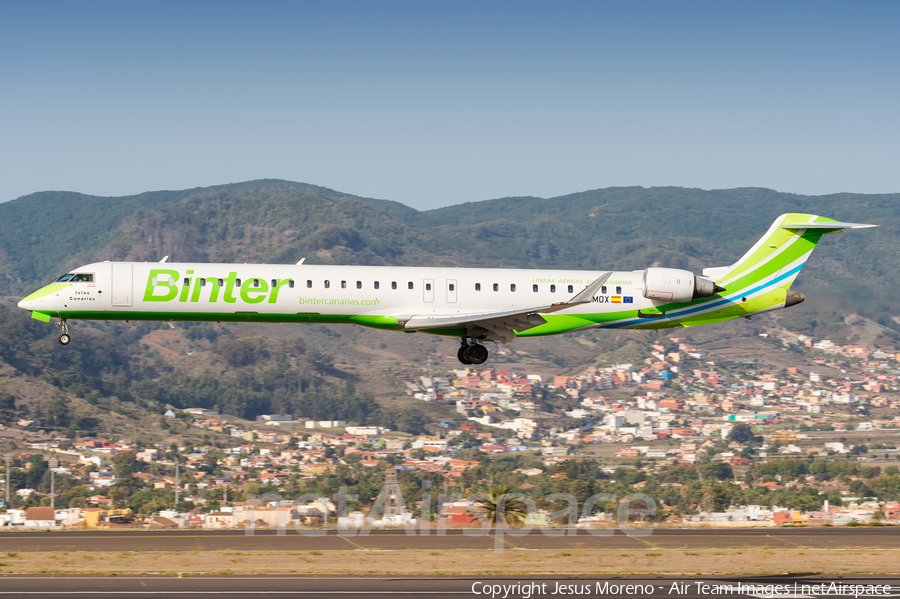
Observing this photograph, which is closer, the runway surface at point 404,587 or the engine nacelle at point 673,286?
the runway surface at point 404,587

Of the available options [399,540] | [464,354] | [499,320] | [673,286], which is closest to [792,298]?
[673,286]

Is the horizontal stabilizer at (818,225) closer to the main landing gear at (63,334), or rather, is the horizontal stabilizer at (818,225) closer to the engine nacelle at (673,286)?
the engine nacelle at (673,286)

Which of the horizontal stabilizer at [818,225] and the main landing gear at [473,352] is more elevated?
the horizontal stabilizer at [818,225]

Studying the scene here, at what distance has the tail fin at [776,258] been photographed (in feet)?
147

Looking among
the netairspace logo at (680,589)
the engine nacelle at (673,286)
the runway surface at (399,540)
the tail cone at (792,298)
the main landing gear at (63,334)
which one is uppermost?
the engine nacelle at (673,286)

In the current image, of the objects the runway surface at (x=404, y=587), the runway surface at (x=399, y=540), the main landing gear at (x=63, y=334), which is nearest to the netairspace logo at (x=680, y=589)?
the runway surface at (x=404, y=587)

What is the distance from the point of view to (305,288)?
1545 inches

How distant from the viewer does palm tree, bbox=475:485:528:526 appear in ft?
153

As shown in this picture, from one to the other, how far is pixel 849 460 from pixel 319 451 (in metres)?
94.8

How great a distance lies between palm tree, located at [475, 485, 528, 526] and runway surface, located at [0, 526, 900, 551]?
1747mm

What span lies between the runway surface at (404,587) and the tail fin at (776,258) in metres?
15.1

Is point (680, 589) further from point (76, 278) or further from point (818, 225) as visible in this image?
point (76, 278)

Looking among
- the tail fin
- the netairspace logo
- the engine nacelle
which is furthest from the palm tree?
the netairspace logo

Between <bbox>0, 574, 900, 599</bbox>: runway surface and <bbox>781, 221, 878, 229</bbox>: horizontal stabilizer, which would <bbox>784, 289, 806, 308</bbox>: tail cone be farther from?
<bbox>0, 574, 900, 599</bbox>: runway surface
